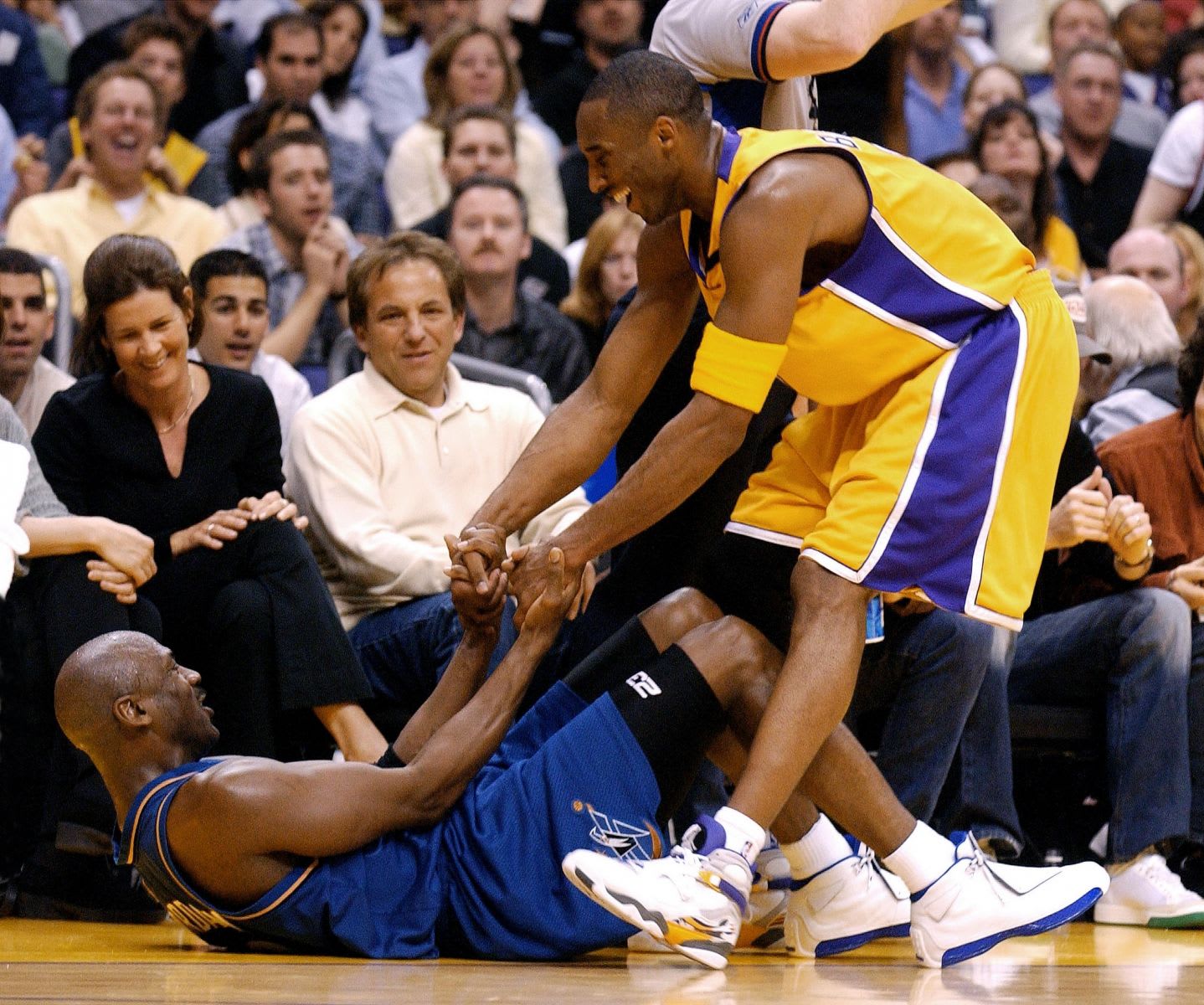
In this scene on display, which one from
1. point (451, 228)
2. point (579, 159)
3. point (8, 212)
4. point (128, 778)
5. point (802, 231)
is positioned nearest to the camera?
point (802, 231)

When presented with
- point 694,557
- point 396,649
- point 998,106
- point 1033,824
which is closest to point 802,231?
point 694,557

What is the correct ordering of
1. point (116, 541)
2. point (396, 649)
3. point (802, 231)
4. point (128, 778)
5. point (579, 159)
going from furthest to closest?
point (579, 159), point (396, 649), point (116, 541), point (128, 778), point (802, 231)

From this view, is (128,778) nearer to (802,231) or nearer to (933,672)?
(802,231)

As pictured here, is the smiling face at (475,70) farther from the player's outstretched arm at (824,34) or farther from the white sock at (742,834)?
the white sock at (742,834)

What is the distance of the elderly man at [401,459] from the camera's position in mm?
4535

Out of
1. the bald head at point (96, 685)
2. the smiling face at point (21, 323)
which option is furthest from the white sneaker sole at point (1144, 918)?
the smiling face at point (21, 323)

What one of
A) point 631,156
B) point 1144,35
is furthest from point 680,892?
point 1144,35

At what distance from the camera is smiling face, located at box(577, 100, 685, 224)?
3104 millimetres

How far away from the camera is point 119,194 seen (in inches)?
255

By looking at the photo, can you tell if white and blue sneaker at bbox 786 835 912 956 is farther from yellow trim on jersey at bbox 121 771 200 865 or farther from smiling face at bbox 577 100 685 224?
smiling face at bbox 577 100 685 224

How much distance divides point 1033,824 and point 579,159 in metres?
3.93

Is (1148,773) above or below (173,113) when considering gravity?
below

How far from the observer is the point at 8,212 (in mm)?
7145

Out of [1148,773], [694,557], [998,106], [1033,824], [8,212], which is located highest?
[998,106]
